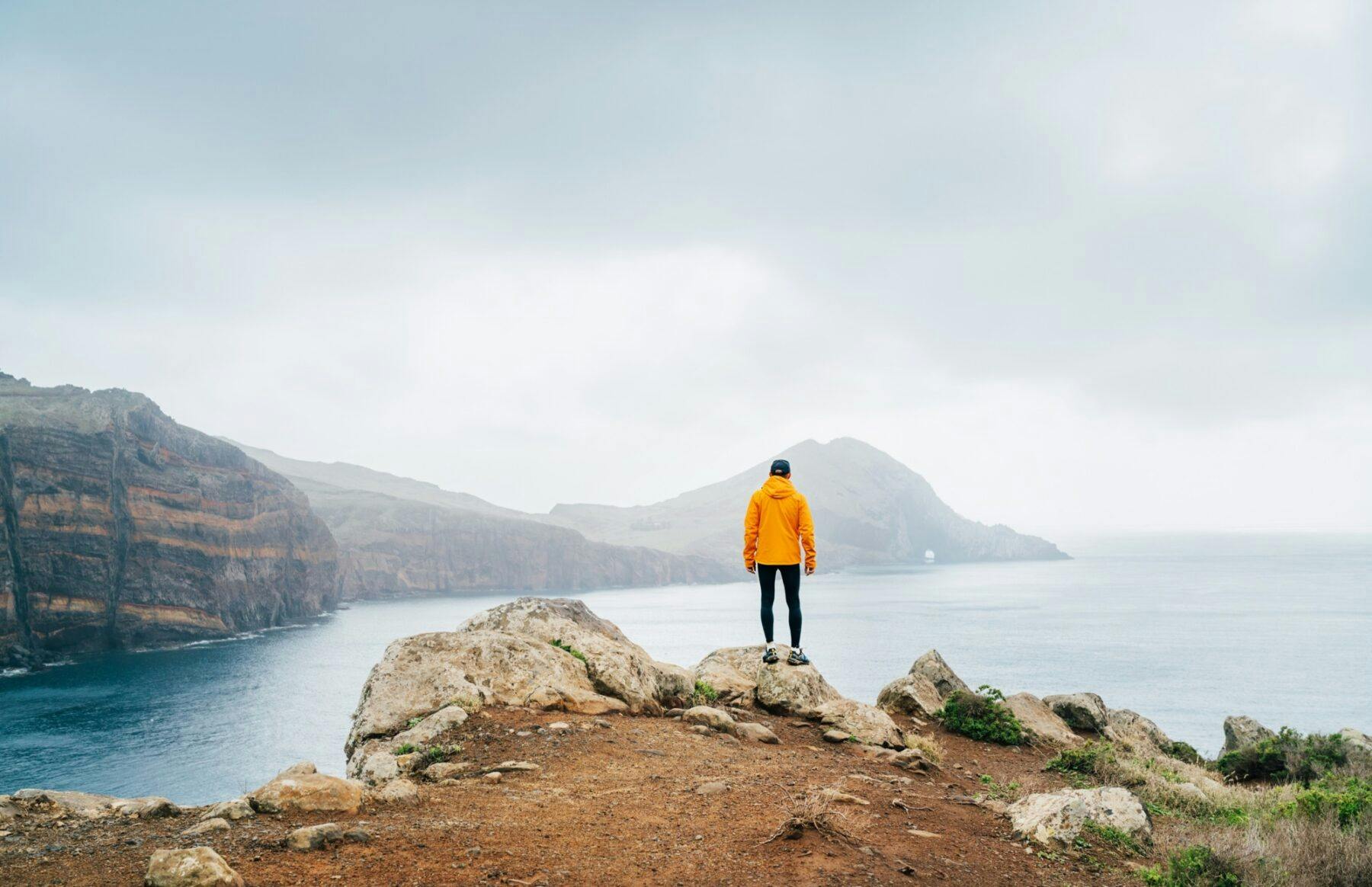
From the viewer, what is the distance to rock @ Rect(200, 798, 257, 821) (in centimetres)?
651

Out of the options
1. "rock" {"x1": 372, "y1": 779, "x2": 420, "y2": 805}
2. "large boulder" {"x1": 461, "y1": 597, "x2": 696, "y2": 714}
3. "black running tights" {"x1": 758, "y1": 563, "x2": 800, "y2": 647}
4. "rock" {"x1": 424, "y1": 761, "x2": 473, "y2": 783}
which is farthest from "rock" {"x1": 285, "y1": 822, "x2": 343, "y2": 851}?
"black running tights" {"x1": 758, "y1": 563, "x2": 800, "y2": 647}

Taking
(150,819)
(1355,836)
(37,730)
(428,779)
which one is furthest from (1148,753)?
(37,730)

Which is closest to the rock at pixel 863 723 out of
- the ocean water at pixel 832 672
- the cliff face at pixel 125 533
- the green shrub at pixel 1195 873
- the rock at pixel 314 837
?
the green shrub at pixel 1195 873

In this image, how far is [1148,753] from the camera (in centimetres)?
1594

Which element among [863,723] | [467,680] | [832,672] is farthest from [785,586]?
[832,672]

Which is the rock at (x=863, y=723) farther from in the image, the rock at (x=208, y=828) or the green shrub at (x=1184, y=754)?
the green shrub at (x=1184, y=754)

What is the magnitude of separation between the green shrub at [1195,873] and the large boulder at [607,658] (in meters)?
7.32

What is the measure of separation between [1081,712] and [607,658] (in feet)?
39.8

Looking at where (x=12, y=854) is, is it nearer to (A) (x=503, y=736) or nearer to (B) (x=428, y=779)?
(B) (x=428, y=779)

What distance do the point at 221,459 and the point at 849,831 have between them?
182986 mm

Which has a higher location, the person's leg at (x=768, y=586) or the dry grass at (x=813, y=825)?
the person's leg at (x=768, y=586)

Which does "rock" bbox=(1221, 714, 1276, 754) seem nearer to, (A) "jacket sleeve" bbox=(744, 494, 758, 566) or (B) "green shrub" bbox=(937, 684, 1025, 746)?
(B) "green shrub" bbox=(937, 684, 1025, 746)

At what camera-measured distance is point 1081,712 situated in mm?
17688

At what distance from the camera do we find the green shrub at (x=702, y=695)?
43.0 feet
